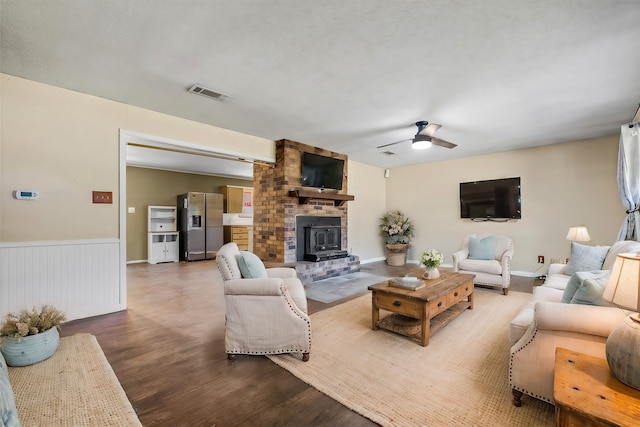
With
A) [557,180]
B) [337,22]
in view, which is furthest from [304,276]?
[557,180]

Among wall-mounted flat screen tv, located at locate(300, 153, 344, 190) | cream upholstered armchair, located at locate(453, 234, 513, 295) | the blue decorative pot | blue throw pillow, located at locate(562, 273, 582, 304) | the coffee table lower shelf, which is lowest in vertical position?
the coffee table lower shelf

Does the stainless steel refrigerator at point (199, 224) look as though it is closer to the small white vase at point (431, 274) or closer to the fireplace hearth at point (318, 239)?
the fireplace hearth at point (318, 239)

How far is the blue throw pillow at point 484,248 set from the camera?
14.1 feet

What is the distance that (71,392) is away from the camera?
5.82ft

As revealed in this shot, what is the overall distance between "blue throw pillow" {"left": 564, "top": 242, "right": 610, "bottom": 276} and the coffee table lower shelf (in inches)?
50.0

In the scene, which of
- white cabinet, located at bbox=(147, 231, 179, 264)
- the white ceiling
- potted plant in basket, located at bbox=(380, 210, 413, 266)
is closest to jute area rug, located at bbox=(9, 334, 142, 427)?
the white ceiling

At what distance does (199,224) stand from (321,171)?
4.07 metres

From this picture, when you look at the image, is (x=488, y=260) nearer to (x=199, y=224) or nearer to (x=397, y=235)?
(x=397, y=235)

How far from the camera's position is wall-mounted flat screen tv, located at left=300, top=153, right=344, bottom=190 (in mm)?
5145

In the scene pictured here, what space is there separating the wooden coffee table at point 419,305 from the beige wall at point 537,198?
10.4 ft

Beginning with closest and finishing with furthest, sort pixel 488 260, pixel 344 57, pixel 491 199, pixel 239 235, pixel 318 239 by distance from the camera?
pixel 344 57
pixel 488 260
pixel 318 239
pixel 491 199
pixel 239 235

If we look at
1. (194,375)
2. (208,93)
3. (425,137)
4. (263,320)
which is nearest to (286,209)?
(208,93)

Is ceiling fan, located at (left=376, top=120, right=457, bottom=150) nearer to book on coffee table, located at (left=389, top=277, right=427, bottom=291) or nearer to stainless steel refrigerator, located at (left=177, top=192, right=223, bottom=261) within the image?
book on coffee table, located at (left=389, top=277, right=427, bottom=291)

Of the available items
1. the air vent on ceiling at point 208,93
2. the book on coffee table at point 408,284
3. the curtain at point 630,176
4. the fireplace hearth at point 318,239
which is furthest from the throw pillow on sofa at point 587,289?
the fireplace hearth at point 318,239
